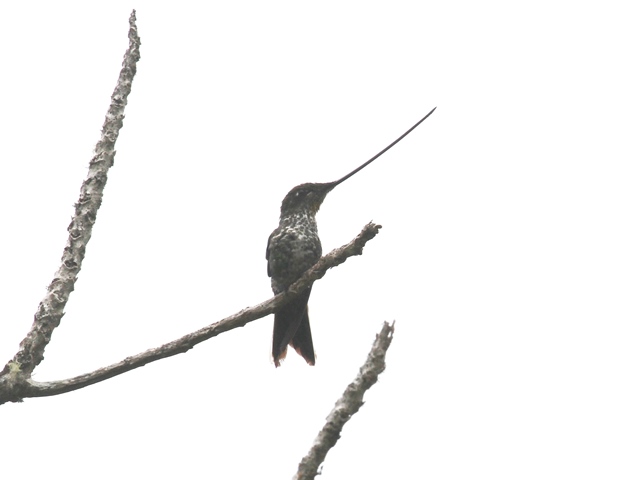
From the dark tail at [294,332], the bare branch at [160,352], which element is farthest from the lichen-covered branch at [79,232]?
the dark tail at [294,332]

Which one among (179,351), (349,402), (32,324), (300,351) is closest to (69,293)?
(32,324)

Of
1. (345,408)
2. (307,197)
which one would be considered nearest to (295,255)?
(307,197)

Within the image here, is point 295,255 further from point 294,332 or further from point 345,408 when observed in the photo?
point 345,408

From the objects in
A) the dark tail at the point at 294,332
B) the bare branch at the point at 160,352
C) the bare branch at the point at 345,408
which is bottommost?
the bare branch at the point at 345,408

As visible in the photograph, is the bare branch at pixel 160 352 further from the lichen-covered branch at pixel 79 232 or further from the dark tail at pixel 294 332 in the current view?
the dark tail at pixel 294 332

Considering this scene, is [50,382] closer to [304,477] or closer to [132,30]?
[304,477]

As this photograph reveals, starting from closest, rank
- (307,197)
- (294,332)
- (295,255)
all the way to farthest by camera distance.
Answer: (294,332)
(295,255)
(307,197)
